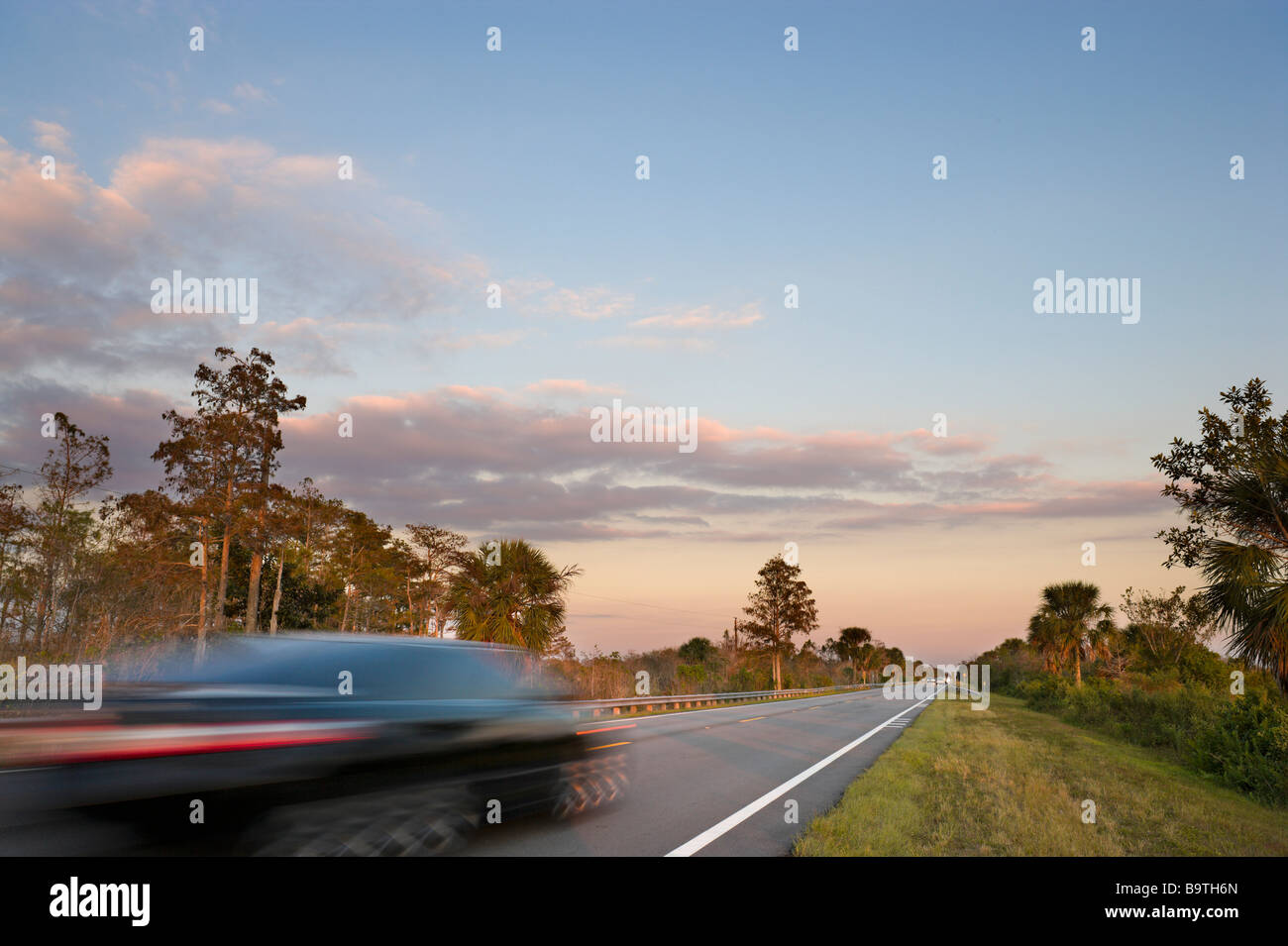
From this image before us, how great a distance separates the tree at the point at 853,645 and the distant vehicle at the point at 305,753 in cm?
12717

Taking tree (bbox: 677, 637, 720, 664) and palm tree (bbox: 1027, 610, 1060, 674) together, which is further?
tree (bbox: 677, 637, 720, 664)

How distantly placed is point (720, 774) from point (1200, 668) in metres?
29.3

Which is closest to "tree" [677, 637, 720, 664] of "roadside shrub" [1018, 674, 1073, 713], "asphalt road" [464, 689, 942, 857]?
"roadside shrub" [1018, 674, 1073, 713]

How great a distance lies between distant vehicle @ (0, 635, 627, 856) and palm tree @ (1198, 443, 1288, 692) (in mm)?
11566

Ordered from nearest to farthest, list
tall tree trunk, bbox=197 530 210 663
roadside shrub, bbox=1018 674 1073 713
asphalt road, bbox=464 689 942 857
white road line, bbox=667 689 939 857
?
1. white road line, bbox=667 689 939 857
2. asphalt road, bbox=464 689 942 857
3. tall tree trunk, bbox=197 530 210 663
4. roadside shrub, bbox=1018 674 1073 713

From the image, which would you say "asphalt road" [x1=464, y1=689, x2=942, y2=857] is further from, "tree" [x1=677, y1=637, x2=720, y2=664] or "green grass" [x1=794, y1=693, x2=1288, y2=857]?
"tree" [x1=677, y1=637, x2=720, y2=664]

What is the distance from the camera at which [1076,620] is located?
140 feet

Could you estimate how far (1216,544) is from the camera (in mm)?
13273

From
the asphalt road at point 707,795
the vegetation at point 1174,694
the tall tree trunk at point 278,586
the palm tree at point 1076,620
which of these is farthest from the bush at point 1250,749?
the tall tree trunk at point 278,586

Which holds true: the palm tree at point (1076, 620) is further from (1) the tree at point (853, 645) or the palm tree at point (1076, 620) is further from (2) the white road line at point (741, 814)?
(1) the tree at point (853, 645)

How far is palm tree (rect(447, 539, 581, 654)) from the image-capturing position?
1121 inches

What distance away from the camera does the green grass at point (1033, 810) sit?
7.05m
